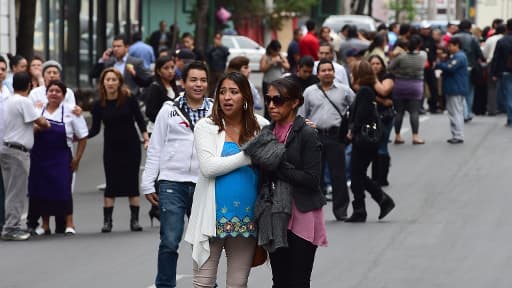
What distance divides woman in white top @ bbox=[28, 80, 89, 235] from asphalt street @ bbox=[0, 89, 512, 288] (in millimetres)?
348

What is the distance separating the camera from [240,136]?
25.5 ft

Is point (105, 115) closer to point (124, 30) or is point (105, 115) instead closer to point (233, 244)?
point (233, 244)

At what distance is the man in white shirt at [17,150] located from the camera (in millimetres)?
13664

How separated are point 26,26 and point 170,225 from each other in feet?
50.2

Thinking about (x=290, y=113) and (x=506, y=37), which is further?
(x=506, y=37)

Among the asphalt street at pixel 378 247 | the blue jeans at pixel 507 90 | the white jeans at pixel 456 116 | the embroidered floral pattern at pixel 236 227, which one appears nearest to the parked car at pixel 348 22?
the blue jeans at pixel 507 90

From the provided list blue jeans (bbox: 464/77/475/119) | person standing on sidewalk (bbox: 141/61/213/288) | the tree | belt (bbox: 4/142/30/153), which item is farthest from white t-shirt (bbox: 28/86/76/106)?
blue jeans (bbox: 464/77/475/119)

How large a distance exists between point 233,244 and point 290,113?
0.76m

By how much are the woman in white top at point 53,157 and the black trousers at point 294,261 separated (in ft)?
21.6

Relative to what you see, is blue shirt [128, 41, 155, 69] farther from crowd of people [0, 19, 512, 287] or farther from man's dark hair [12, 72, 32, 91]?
man's dark hair [12, 72, 32, 91]

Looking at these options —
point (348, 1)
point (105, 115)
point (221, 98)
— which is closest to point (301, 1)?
point (348, 1)

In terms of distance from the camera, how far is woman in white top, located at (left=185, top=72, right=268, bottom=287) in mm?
7566

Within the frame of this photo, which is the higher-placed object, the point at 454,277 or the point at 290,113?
the point at 290,113

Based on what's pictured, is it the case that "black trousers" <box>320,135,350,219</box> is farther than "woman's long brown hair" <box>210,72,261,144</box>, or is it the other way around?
"black trousers" <box>320,135,350,219</box>
